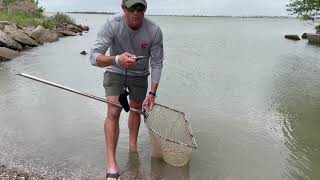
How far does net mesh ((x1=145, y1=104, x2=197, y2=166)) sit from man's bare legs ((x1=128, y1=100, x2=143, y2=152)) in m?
0.16

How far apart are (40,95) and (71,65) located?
7480 mm

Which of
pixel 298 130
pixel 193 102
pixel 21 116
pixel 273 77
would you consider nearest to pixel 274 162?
pixel 298 130

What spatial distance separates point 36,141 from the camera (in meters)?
7.43

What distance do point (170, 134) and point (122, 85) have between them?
5.83 feet

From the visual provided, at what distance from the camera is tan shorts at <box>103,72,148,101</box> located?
5.84 m

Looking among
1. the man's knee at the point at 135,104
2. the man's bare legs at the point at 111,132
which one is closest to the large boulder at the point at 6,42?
the man's knee at the point at 135,104

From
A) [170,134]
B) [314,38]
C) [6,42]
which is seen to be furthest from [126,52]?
[314,38]

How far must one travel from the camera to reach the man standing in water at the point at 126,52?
5371mm

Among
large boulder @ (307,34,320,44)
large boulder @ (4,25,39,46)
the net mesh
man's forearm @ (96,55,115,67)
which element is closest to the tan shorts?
the net mesh

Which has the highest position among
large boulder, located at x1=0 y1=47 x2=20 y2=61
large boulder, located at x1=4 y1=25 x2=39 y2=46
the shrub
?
large boulder, located at x1=0 y1=47 x2=20 y2=61

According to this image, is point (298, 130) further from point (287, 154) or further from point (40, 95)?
point (40, 95)

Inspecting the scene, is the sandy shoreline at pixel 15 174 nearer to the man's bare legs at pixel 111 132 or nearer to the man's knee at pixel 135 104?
the man's bare legs at pixel 111 132

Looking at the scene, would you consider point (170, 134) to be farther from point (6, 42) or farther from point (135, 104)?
point (6, 42)

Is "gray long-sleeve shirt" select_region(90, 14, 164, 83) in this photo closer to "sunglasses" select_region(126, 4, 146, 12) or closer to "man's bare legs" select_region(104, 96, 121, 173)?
"sunglasses" select_region(126, 4, 146, 12)
